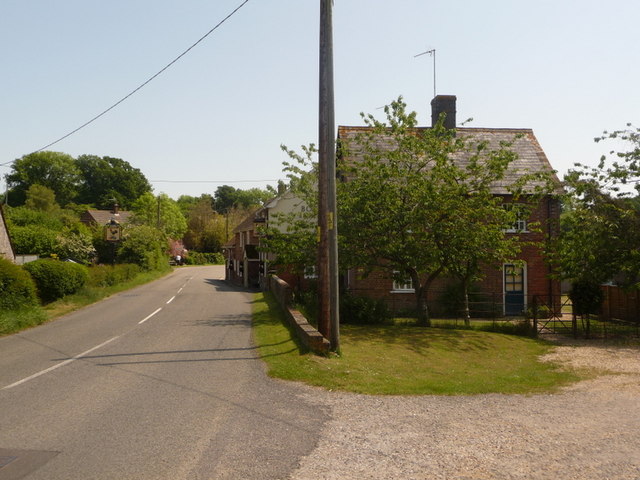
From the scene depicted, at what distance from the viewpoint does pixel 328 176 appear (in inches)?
490

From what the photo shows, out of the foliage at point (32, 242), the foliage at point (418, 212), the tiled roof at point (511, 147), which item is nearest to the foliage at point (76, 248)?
the foliage at point (32, 242)

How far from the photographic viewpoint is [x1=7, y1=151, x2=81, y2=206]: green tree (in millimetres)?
101062

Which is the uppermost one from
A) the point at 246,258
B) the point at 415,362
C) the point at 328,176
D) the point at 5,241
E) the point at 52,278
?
the point at 328,176

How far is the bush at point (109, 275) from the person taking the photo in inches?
1362

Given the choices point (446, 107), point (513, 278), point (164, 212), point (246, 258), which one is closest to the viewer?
point (513, 278)

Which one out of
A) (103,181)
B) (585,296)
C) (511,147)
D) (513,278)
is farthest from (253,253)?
(103,181)

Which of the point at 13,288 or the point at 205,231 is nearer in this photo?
the point at 13,288

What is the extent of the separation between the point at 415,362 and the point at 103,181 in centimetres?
10239

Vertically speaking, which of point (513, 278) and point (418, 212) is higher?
point (418, 212)

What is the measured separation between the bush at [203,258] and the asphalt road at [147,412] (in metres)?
79.4

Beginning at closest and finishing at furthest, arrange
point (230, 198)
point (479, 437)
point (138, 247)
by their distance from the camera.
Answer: point (479, 437) → point (138, 247) → point (230, 198)

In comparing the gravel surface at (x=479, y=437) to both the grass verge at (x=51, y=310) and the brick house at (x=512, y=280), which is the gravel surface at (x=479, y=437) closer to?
the grass verge at (x=51, y=310)

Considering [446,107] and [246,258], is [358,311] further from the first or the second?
[246,258]

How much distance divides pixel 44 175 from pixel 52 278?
8705 cm
